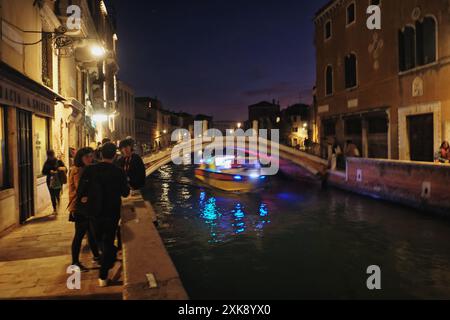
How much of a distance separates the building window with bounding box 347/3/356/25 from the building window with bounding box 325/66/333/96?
3.09 metres

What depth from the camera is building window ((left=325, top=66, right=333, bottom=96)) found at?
23.3 meters

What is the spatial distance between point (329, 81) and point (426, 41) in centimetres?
856

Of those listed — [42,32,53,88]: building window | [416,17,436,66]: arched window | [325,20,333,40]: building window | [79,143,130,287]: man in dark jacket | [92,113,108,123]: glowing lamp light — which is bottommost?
[79,143,130,287]: man in dark jacket

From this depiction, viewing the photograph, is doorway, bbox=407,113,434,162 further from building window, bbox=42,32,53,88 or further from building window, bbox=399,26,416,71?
building window, bbox=42,32,53,88

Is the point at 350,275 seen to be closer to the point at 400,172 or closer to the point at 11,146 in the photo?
the point at 11,146

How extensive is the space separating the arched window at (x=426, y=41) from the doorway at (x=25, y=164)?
13230 mm

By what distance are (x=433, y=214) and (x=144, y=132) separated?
38231mm

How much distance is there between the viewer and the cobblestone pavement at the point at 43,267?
434 cm

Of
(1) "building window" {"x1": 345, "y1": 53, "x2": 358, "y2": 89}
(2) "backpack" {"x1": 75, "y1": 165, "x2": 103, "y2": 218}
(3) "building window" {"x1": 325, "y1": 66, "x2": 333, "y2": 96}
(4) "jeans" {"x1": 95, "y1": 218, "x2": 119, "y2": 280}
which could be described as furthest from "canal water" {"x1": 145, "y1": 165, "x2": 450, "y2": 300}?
(3) "building window" {"x1": 325, "y1": 66, "x2": 333, "y2": 96}

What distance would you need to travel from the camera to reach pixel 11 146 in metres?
7.36

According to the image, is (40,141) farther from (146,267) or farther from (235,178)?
(235,178)

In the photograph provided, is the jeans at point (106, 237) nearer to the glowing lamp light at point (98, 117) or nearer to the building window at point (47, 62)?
the building window at point (47, 62)

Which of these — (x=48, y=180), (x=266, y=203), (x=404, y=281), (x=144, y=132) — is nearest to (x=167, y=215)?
(x=266, y=203)

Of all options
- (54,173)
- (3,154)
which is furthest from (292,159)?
(3,154)
